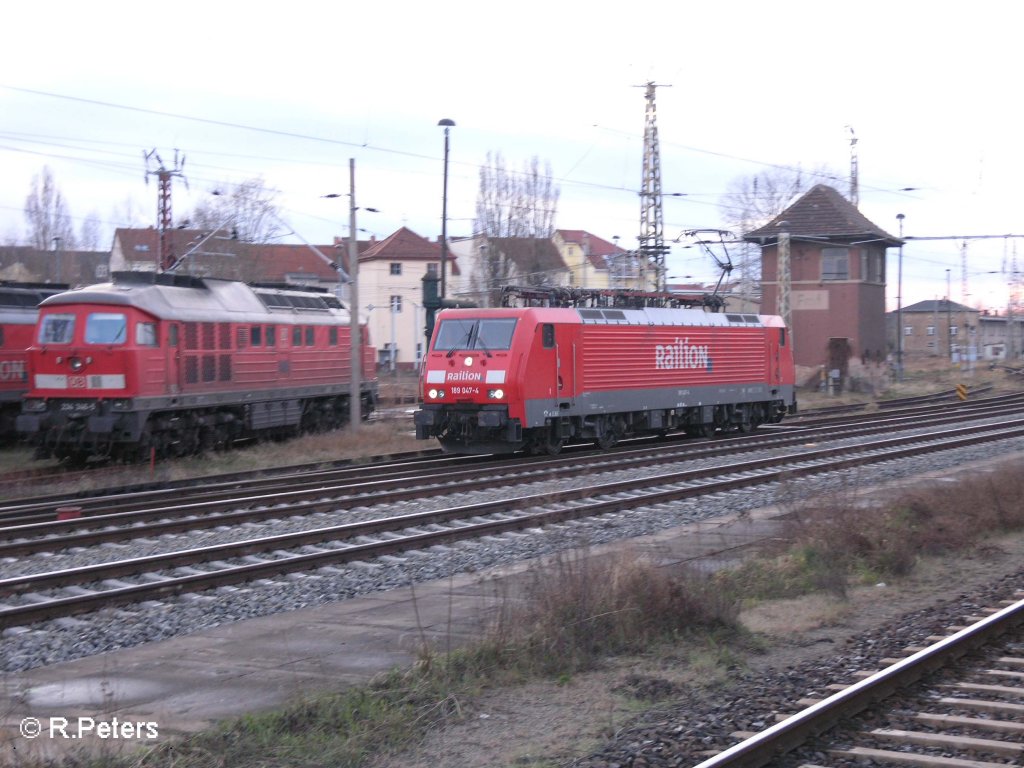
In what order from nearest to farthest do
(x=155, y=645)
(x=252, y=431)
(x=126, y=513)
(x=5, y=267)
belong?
(x=155, y=645), (x=126, y=513), (x=252, y=431), (x=5, y=267)

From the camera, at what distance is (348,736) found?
6.35 metres

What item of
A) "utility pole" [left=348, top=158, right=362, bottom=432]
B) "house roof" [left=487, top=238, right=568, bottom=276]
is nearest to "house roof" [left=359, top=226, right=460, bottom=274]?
"house roof" [left=487, top=238, right=568, bottom=276]

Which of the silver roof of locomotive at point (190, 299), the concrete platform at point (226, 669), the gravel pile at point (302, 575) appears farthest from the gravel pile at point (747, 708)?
the silver roof of locomotive at point (190, 299)

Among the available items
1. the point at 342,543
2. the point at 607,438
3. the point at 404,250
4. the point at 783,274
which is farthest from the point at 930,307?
the point at 342,543

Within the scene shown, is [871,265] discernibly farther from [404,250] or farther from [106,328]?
[106,328]

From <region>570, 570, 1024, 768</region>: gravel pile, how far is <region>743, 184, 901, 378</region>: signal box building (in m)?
43.5

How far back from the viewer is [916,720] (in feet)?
21.7

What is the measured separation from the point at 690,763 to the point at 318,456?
18234 mm

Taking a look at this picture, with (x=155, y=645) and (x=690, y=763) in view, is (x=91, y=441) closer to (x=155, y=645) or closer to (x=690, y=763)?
(x=155, y=645)

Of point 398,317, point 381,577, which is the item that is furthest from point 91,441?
point 398,317

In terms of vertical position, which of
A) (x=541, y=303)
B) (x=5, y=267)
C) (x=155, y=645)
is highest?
(x=5, y=267)

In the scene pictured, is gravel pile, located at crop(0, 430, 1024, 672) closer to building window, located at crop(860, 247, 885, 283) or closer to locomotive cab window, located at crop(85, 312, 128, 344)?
locomotive cab window, located at crop(85, 312, 128, 344)

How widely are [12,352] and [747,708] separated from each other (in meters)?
22.0

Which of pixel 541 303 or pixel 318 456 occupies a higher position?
pixel 541 303
